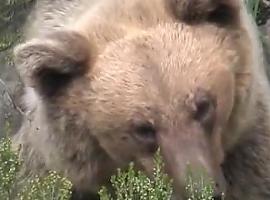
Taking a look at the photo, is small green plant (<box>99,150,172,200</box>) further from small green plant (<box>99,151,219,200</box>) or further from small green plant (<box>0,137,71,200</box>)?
small green plant (<box>0,137,71,200</box>)

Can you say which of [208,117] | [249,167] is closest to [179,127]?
[208,117]

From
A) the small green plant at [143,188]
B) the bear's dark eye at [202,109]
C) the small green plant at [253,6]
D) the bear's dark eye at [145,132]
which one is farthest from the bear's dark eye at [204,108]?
the small green plant at [253,6]

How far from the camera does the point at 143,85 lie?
16.5 feet

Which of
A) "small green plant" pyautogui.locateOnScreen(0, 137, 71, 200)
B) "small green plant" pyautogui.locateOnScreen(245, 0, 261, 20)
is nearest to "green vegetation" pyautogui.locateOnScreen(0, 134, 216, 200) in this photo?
"small green plant" pyautogui.locateOnScreen(0, 137, 71, 200)

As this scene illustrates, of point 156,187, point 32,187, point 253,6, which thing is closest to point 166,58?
point 156,187

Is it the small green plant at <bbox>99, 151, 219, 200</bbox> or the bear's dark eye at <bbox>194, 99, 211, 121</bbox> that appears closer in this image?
the small green plant at <bbox>99, 151, 219, 200</bbox>

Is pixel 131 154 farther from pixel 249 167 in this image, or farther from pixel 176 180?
pixel 249 167

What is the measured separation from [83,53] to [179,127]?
645mm

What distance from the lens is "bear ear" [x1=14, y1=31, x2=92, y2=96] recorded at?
5.17 meters

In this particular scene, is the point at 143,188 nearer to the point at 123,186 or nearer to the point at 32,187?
the point at 123,186

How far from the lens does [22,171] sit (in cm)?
611

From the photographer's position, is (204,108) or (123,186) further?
(204,108)

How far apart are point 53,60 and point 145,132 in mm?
557

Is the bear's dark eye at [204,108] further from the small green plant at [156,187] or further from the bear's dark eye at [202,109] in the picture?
the small green plant at [156,187]
